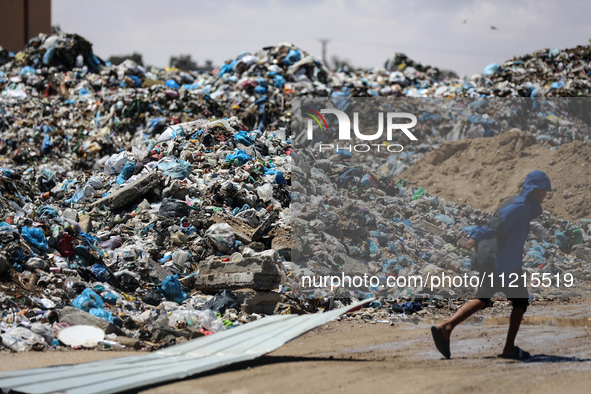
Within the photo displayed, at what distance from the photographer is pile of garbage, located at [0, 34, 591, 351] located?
5168 mm

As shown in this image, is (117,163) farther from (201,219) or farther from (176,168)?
(201,219)

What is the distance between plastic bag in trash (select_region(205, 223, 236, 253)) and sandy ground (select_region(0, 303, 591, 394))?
1.41m

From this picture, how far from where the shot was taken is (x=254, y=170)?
7.84 meters

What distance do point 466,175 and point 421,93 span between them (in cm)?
393

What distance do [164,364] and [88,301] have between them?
1.81 meters

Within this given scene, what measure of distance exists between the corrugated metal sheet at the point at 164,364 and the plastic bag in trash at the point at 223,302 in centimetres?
108

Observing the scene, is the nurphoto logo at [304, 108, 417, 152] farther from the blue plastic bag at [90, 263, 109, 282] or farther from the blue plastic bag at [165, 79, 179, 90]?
the blue plastic bag at [90, 263, 109, 282]

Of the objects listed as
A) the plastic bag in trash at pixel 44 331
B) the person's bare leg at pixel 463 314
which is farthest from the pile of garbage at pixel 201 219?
the person's bare leg at pixel 463 314

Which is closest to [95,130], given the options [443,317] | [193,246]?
[193,246]

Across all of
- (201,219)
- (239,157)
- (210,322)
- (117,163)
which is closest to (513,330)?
(210,322)

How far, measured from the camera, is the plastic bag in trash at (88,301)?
4.96 m

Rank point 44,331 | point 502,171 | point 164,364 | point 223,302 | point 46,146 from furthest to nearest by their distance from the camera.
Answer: point 46,146 → point 502,171 → point 223,302 → point 44,331 → point 164,364

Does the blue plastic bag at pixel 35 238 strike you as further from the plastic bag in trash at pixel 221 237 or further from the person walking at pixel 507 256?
the person walking at pixel 507 256

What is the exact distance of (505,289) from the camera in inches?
154
